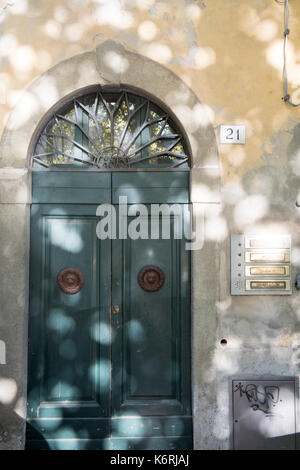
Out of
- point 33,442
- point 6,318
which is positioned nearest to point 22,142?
point 6,318

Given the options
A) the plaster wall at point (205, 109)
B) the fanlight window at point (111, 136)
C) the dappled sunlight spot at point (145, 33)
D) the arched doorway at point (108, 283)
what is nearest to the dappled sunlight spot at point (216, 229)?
the plaster wall at point (205, 109)

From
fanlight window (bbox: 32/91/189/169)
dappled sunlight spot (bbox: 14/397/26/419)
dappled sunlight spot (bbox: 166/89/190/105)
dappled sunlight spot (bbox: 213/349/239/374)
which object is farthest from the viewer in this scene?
fanlight window (bbox: 32/91/189/169)

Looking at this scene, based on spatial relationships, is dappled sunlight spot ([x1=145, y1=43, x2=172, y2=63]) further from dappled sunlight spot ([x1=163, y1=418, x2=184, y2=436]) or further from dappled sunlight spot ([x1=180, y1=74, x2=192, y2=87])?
dappled sunlight spot ([x1=163, y1=418, x2=184, y2=436])

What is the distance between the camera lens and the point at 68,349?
14.0 ft

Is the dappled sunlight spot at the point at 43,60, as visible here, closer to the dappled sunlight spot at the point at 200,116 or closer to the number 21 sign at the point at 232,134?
the dappled sunlight spot at the point at 200,116

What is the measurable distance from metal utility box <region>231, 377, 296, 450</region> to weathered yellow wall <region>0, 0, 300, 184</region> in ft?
6.83

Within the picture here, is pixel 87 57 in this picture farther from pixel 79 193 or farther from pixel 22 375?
pixel 22 375

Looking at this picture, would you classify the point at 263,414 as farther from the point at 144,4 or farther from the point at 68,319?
the point at 144,4

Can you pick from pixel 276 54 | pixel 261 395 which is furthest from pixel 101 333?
pixel 276 54

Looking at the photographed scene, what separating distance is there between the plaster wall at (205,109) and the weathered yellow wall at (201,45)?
0.01 m

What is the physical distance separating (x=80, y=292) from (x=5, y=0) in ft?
9.99

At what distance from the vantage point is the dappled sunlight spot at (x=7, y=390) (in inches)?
161

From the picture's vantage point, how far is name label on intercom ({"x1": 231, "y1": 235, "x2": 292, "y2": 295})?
13.9 feet

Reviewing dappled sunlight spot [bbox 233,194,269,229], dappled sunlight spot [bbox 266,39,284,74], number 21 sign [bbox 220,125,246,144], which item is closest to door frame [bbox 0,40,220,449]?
number 21 sign [bbox 220,125,246,144]
